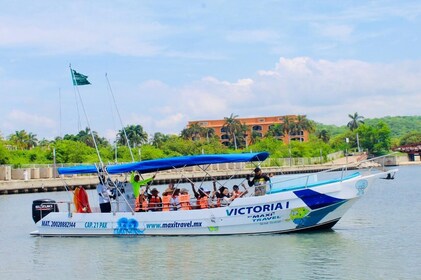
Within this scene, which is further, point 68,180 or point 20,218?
point 68,180

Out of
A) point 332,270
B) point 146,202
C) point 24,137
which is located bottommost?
point 332,270

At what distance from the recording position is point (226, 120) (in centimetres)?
18675

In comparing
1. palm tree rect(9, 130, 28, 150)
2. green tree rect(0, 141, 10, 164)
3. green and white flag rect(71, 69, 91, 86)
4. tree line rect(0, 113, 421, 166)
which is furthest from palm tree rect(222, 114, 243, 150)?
green and white flag rect(71, 69, 91, 86)

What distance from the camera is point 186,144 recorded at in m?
137

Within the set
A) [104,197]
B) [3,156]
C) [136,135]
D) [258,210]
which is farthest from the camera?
[136,135]

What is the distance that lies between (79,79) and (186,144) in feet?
355

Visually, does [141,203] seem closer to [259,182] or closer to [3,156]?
[259,182]

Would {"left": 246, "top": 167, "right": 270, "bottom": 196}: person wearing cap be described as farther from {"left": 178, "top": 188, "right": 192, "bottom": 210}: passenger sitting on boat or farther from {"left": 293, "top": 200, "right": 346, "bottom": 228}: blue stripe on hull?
{"left": 178, "top": 188, "right": 192, "bottom": 210}: passenger sitting on boat

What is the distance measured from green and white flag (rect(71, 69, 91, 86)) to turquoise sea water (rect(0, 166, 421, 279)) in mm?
6006

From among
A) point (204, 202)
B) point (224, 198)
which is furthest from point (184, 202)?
point (224, 198)

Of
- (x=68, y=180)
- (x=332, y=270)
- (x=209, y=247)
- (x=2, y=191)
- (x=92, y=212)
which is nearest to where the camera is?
(x=332, y=270)

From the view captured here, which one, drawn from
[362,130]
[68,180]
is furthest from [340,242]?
[362,130]

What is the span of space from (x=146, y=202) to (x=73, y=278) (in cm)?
605

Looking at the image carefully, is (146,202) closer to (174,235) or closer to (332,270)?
(174,235)
